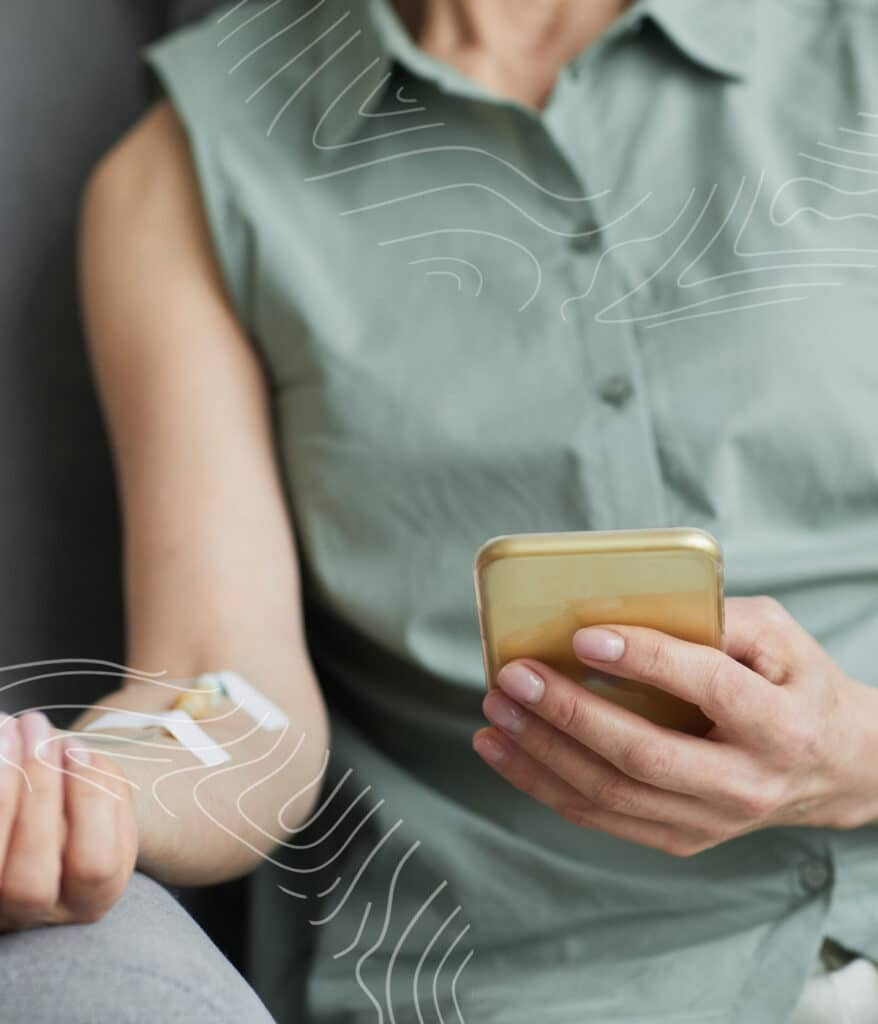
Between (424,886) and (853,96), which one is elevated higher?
(853,96)

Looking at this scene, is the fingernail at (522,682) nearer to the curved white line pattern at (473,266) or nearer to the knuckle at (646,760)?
the knuckle at (646,760)

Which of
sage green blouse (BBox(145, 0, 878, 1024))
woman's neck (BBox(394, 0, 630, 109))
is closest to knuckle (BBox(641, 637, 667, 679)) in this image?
sage green blouse (BBox(145, 0, 878, 1024))

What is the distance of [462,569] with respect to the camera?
0.41m

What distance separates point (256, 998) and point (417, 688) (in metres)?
0.17

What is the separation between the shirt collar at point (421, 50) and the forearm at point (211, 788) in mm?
215

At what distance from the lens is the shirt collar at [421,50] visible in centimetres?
39

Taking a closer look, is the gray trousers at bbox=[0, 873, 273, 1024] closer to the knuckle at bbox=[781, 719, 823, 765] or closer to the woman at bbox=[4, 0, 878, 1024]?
the woman at bbox=[4, 0, 878, 1024]

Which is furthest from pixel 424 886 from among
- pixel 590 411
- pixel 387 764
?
pixel 590 411

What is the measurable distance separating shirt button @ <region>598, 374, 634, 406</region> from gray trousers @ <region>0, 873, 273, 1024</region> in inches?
7.9

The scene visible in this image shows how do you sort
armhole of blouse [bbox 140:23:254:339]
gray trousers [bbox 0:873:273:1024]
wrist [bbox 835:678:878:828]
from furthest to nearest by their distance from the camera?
armhole of blouse [bbox 140:23:254:339] → wrist [bbox 835:678:878:828] → gray trousers [bbox 0:873:273:1024]

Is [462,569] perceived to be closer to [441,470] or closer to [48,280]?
[441,470]

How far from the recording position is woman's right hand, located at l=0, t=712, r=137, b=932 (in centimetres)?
25

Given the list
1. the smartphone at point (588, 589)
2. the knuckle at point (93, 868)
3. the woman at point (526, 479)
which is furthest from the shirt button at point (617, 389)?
the knuckle at point (93, 868)

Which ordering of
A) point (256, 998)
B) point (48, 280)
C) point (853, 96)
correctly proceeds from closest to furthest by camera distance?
point (256, 998)
point (853, 96)
point (48, 280)
